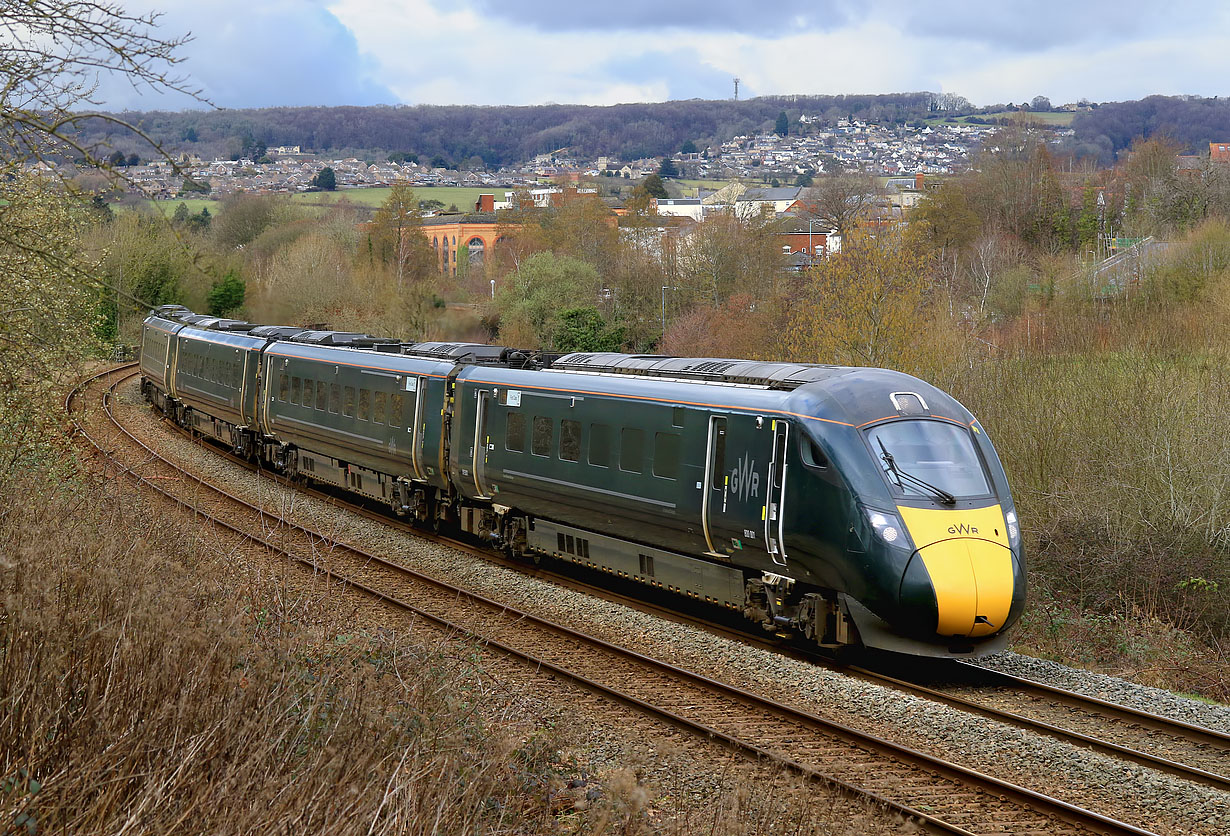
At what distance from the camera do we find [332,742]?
6.48 metres

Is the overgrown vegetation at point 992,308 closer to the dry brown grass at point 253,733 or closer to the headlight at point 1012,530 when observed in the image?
the dry brown grass at point 253,733

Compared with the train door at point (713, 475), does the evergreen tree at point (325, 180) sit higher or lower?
higher

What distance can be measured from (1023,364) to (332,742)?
18.9 metres

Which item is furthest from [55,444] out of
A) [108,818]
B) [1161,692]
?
[1161,692]

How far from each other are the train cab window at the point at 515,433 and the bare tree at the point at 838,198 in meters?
64.8

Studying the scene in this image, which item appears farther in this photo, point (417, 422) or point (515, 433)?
point (417, 422)

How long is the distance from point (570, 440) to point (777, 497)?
4296 mm

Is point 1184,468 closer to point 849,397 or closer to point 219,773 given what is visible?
point 849,397

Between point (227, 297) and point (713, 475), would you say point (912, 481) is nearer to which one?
point (713, 475)

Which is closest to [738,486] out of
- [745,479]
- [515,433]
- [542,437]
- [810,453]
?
[745,479]

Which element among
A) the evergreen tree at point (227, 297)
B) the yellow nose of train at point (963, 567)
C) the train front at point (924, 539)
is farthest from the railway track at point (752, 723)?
the evergreen tree at point (227, 297)

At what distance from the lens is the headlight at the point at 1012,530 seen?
1075 centimetres

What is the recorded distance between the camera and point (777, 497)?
1144 centimetres

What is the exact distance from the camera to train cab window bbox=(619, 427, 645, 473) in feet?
44.6
